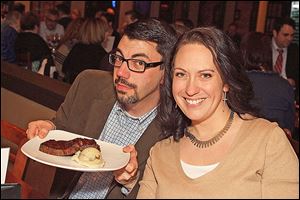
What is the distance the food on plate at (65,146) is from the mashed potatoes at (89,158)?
2.1 inches

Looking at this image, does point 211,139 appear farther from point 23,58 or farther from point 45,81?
point 23,58

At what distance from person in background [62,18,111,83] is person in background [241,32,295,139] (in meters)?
1.40

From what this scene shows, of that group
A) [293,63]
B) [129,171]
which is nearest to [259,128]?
[129,171]

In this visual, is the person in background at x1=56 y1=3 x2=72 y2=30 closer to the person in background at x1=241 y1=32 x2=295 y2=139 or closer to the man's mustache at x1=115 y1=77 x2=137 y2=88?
the person in background at x1=241 y1=32 x2=295 y2=139

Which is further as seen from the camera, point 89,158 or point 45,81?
point 45,81

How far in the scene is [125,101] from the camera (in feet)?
6.42

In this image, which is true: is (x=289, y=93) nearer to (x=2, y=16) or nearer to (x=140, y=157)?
(x=140, y=157)

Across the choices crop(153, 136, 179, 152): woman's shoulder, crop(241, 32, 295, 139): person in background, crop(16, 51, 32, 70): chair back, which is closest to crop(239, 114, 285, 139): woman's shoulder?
crop(153, 136, 179, 152): woman's shoulder

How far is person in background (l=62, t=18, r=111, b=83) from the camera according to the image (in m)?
4.36

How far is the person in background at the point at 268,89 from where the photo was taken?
3.11 meters

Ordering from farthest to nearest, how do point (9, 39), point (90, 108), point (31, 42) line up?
1. point (9, 39)
2. point (31, 42)
3. point (90, 108)

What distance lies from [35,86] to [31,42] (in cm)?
172

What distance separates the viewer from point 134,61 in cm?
197

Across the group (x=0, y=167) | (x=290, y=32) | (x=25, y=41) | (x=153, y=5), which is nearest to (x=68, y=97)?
(x=0, y=167)
